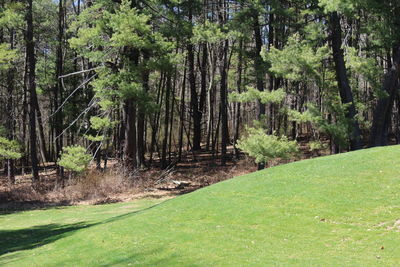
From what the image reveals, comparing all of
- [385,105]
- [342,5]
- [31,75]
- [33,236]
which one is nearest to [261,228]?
[33,236]

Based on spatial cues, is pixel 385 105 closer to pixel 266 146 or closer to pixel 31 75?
pixel 266 146

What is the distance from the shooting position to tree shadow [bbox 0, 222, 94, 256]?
11523mm

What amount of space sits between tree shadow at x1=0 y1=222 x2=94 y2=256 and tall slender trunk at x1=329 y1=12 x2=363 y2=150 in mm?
11469

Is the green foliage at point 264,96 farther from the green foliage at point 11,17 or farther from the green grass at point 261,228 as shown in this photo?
the green foliage at point 11,17

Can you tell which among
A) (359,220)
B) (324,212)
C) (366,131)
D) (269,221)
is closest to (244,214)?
(269,221)

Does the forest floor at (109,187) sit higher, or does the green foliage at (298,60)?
the green foliage at (298,60)

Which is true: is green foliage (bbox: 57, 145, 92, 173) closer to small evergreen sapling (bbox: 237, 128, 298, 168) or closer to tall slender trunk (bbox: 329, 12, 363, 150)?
small evergreen sapling (bbox: 237, 128, 298, 168)

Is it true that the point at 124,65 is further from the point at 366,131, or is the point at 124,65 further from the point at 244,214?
A: the point at 366,131

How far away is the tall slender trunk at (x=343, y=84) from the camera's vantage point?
57.0ft

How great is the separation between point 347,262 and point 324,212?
2.87 m

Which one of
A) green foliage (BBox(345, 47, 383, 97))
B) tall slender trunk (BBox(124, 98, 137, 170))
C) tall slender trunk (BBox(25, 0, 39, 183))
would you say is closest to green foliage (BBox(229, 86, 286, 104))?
A: green foliage (BBox(345, 47, 383, 97))

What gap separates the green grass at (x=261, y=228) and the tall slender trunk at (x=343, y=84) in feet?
11.7

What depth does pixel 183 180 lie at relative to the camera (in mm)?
22062

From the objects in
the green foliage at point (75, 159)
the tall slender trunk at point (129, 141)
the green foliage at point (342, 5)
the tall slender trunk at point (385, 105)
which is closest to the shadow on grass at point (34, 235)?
the green foliage at point (75, 159)
